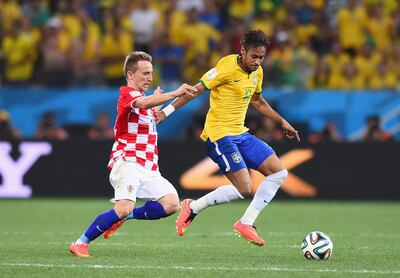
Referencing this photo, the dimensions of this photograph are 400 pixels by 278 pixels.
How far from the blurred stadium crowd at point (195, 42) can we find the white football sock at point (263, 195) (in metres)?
7.69

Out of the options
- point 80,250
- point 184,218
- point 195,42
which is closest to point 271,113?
point 184,218

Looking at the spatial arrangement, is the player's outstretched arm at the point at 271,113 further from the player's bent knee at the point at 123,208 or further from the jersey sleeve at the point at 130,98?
the player's bent knee at the point at 123,208

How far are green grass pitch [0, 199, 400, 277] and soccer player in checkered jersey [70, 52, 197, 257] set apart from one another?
35 centimetres

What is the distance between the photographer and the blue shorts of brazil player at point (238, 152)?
32.6 ft

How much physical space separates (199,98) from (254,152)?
27.0ft

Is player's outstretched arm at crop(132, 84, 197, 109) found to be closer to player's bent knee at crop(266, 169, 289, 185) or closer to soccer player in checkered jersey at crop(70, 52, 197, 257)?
soccer player in checkered jersey at crop(70, 52, 197, 257)

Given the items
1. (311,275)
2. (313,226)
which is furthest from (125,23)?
(311,275)

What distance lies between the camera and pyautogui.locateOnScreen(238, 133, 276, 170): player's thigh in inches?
391

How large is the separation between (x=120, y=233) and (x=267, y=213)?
142 inches

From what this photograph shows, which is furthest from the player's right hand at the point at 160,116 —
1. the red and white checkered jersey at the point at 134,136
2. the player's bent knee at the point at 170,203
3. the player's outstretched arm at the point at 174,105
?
the player's bent knee at the point at 170,203

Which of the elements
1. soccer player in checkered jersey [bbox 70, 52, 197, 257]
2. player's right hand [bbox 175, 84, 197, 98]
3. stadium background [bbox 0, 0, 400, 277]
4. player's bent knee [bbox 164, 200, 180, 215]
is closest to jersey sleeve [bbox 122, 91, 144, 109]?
soccer player in checkered jersey [bbox 70, 52, 197, 257]

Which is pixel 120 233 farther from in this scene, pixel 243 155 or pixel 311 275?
pixel 311 275

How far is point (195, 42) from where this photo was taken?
62.8 feet

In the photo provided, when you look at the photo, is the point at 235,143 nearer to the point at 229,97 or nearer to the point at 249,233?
the point at 229,97
